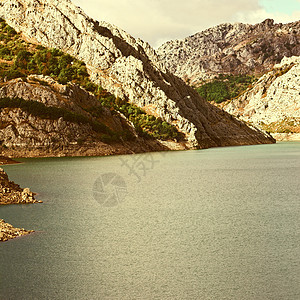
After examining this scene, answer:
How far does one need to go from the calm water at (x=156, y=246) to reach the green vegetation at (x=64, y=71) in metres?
85.8

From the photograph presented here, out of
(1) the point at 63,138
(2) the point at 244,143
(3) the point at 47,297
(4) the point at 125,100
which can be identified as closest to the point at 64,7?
(4) the point at 125,100

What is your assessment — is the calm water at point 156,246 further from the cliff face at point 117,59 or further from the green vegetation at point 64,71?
the cliff face at point 117,59

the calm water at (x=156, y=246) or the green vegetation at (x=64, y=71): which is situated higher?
the green vegetation at (x=64, y=71)

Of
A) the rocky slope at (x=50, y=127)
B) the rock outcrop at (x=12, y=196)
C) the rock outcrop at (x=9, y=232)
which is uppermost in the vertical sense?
the rocky slope at (x=50, y=127)

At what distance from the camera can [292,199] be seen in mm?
37906

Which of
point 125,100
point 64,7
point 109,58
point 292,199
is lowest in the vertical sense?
point 292,199

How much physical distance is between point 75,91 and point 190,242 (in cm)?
10221

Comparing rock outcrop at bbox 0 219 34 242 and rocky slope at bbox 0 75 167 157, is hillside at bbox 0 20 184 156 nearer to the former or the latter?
rocky slope at bbox 0 75 167 157

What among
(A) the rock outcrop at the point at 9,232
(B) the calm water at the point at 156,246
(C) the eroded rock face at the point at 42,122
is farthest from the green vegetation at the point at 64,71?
(A) the rock outcrop at the point at 9,232

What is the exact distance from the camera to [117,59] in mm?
149250

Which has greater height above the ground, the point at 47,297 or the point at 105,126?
the point at 105,126

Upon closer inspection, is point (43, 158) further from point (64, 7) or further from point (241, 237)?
point (64, 7)

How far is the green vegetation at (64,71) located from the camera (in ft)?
429

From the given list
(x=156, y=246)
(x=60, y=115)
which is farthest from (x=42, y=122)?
(x=156, y=246)
